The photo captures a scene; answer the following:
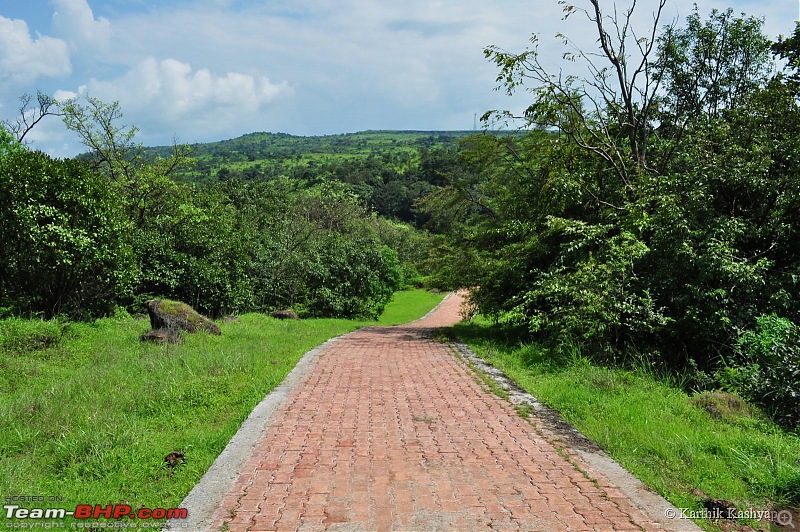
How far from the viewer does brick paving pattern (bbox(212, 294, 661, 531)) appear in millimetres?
4078

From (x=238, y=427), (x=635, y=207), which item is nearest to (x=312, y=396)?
(x=238, y=427)

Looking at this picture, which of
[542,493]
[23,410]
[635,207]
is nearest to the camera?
Result: [542,493]

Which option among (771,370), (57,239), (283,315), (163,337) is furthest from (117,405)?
(283,315)

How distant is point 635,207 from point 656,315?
2.80 m

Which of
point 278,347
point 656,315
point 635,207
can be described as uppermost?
point 635,207

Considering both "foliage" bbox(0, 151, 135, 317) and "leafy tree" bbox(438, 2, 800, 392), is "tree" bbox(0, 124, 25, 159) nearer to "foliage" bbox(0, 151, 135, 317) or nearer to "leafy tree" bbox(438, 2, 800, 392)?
"foliage" bbox(0, 151, 135, 317)

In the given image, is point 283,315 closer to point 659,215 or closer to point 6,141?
point 6,141

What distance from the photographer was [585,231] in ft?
38.6

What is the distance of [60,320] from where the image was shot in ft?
42.3

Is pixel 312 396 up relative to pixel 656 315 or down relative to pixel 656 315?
down

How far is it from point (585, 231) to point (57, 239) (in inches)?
457

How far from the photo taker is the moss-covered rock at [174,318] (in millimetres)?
13141

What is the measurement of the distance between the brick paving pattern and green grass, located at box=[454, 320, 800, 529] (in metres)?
0.57

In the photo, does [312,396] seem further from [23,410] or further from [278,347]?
[278,347]
